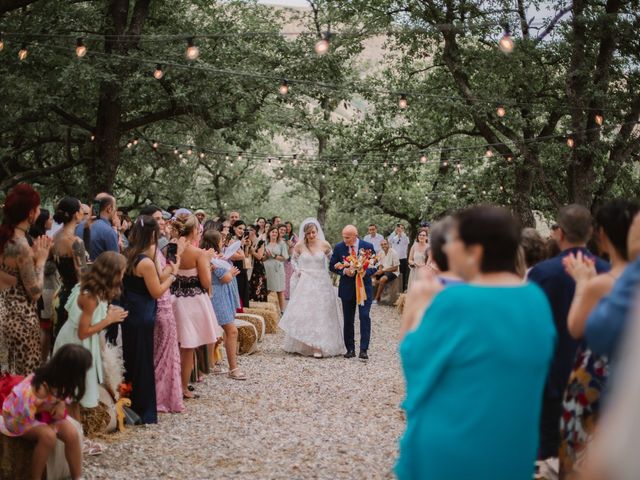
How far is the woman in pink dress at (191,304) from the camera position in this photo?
8.06m

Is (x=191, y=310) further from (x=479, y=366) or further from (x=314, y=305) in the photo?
(x=479, y=366)

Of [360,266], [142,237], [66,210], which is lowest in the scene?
[360,266]

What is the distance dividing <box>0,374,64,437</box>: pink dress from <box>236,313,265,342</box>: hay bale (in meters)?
6.89

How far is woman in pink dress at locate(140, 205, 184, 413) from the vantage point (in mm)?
7566

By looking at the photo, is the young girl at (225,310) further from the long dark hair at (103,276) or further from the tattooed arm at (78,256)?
the long dark hair at (103,276)

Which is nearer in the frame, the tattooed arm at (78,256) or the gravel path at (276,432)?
the gravel path at (276,432)

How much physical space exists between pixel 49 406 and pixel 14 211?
1610 mm

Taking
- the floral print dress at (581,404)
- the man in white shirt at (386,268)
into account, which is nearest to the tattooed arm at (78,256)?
the floral print dress at (581,404)

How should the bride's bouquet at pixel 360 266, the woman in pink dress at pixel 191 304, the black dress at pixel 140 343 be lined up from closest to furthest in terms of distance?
the black dress at pixel 140 343 → the woman in pink dress at pixel 191 304 → the bride's bouquet at pixel 360 266

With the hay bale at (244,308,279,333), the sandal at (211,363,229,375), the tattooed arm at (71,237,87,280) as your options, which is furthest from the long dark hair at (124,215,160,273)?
the hay bale at (244,308,279,333)

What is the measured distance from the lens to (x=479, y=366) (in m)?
2.72

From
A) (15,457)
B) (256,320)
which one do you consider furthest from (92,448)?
(256,320)

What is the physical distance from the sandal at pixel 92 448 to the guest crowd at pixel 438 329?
0.02 m

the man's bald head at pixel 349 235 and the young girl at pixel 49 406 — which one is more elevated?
the man's bald head at pixel 349 235
